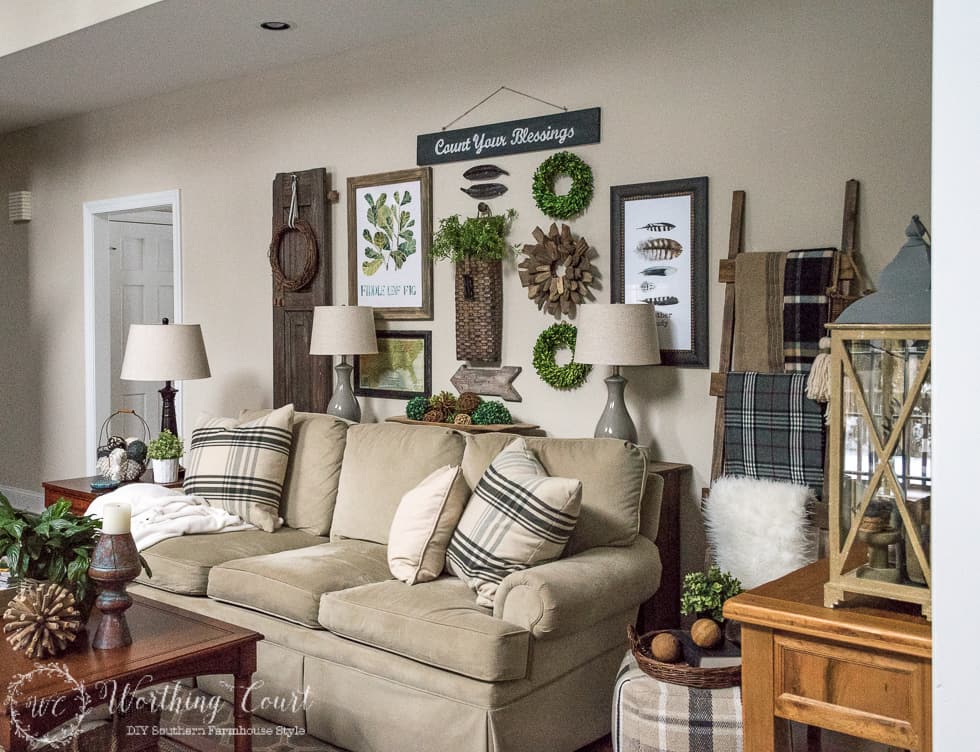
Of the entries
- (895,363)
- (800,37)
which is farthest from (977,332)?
(800,37)

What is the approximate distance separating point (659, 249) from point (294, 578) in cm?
177

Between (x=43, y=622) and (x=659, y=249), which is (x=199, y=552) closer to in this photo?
(x=43, y=622)

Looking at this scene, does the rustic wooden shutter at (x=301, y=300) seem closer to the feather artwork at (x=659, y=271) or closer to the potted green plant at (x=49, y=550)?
the feather artwork at (x=659, y=271)

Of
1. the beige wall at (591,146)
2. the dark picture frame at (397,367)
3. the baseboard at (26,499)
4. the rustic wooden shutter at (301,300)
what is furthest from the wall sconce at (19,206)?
the dark picture frame at (397,367)

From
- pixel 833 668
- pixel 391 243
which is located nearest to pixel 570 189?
pixel 391 243

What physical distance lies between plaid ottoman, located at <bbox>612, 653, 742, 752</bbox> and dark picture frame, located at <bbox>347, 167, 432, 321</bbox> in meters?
2.27

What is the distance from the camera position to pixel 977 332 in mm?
1165

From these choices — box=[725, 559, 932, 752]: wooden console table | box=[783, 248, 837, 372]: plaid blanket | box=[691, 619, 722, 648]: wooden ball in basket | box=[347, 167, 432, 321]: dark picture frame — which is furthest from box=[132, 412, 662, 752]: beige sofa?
box=[725, 559, 932, 752]: wooden console table

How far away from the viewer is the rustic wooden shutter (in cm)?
477

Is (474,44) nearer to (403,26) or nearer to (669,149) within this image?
(403,26)

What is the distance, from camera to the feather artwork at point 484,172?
4.09m

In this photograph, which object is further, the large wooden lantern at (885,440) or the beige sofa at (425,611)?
the beige sofa at (425,611)

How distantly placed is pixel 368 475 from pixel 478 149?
148 centimetres

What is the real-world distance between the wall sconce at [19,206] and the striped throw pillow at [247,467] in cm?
354
